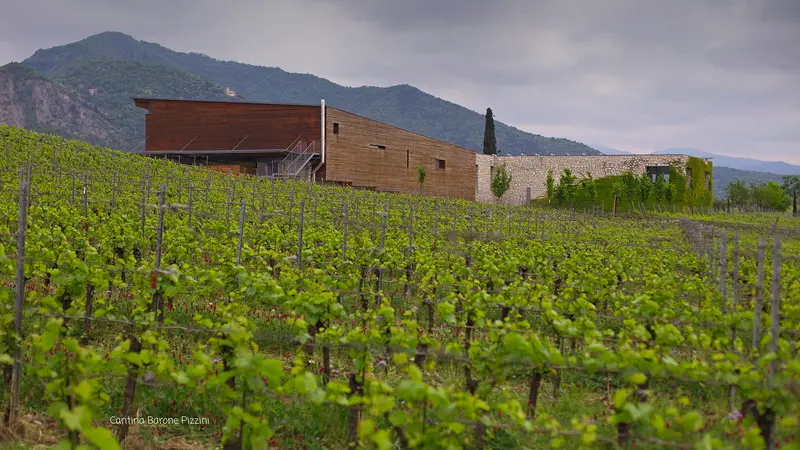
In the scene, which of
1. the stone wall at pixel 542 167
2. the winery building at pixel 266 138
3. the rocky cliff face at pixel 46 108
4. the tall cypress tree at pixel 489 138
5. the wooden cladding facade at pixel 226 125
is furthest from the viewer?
the rocky cliff face at pixel 46 108

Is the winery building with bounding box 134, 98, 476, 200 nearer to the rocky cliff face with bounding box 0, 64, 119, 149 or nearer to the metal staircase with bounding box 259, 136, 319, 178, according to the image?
the metal staircase with bounding box 259, 136, 319, 178

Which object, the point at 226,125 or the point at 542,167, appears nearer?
the point at 226,125

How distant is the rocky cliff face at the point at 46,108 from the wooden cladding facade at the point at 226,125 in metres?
117

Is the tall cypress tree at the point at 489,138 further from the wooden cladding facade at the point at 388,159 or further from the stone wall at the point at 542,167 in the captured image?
the wooden cladding facade at the point at 388,159

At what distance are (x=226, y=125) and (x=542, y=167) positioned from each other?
3974 cm

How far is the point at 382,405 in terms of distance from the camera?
4172 mm

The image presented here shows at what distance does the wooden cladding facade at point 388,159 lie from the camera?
4378 centimetres

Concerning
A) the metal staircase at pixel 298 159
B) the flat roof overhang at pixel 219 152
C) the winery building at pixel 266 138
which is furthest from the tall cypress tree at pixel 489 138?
the flat roof overhang at pixel 219 152

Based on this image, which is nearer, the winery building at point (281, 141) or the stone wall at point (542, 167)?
the winery building at point (281, 141)

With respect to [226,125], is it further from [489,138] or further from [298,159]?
[489,138]

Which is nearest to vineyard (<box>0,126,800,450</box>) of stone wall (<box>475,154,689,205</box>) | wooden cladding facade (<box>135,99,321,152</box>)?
wooden cladding facade (<box>135,99,321,152</box>)

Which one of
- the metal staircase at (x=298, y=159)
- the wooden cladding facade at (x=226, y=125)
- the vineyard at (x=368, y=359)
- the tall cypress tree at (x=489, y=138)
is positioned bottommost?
the vineyard at (x=368, y=359)

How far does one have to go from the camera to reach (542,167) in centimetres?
7000

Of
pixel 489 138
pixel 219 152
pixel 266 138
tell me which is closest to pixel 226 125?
pixel 219 152
